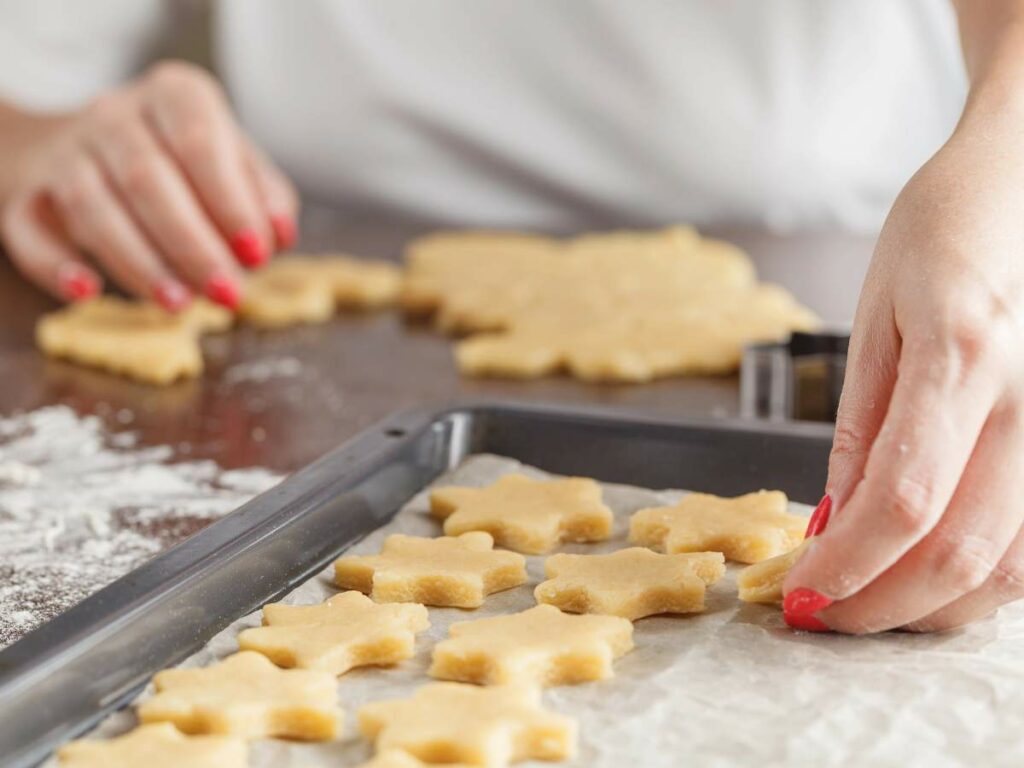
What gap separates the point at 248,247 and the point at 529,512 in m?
0.99

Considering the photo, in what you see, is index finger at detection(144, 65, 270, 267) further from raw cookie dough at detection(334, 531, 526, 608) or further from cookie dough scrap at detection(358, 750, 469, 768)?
cookie dough scrap at detection(358, 750, 469, 768)

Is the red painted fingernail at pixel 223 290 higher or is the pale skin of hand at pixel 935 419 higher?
Answer: the pale skin of hand at pixel 935 419

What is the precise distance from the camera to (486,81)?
8.77 ft

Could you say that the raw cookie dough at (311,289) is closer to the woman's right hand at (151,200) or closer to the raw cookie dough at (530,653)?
the woman's right hand at (151,200)

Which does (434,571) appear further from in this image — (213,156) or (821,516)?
(213,156)

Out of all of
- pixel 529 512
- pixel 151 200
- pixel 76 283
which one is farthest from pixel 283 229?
pixel 529 512

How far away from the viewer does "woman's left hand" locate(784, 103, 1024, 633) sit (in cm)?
101

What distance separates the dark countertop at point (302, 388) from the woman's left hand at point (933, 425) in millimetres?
589

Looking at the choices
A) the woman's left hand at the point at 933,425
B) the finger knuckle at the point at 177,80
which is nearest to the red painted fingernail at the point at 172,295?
the finger knuckle at the point at 177,80

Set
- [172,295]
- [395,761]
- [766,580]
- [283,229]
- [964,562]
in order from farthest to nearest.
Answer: [283,229] → [172,295] → [766,580] → [964,562] → [395,761]

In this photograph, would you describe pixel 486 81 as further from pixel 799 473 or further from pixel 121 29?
pixel 799 473

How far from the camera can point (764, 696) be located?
3.45ft

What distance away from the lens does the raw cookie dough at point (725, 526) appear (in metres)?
1.30

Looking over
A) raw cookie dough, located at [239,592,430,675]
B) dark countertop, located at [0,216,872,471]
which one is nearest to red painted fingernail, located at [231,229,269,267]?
dark countertop, located at [0,216,872,471]
